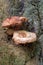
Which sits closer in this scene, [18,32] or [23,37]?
[23,37]

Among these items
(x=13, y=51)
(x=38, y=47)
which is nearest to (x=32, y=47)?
(x=38, y=47)

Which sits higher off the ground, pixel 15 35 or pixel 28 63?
pixel 15 35

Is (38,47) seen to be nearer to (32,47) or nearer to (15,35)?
(32,47)

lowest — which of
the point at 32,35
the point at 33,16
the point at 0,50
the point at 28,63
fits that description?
the point at 28,63

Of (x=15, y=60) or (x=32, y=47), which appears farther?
(x=32, y=47)

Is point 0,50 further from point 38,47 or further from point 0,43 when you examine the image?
point 38,47

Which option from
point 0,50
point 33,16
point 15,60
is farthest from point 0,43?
point 33,16
